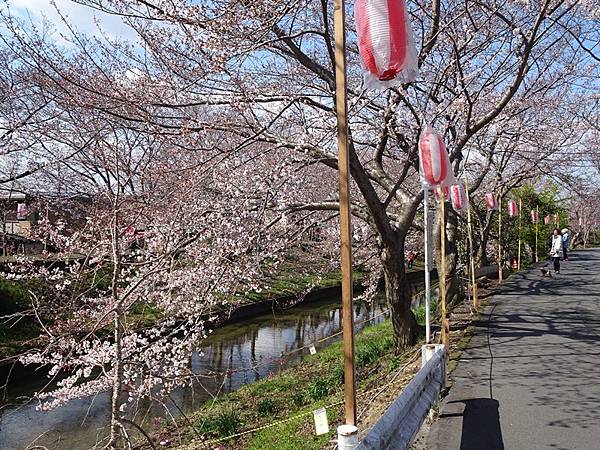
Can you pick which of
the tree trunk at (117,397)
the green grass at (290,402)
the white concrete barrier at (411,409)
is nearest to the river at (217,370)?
the green grass at (290,402)

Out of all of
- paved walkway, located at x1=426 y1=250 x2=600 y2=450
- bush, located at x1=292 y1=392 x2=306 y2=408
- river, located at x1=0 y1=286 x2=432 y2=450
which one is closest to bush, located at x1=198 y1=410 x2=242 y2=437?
river, located at x1=0 y1=286 x2=432 y2=450

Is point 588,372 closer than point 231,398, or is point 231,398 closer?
point 588,372

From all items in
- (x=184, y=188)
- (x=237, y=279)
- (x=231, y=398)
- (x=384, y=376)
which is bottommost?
(x=231, y=398)

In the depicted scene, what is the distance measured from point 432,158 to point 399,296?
387 cm

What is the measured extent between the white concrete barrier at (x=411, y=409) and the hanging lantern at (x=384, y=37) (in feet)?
7.79

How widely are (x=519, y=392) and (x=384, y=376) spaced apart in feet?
8.26

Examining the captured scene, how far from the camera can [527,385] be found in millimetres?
6641

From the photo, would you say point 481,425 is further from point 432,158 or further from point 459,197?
point 459,197

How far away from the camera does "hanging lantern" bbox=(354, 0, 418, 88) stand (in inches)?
138

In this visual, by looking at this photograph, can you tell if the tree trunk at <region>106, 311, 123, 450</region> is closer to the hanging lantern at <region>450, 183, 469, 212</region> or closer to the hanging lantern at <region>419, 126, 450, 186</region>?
the hanging lantern at <region>419, 126, 450, 186</region>

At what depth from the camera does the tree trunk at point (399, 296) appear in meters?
9.51

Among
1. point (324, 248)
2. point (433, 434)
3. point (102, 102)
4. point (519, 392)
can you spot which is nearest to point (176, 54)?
point (102, 102)

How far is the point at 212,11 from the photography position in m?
6.02

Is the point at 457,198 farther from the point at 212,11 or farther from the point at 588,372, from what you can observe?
the point at 212,11
